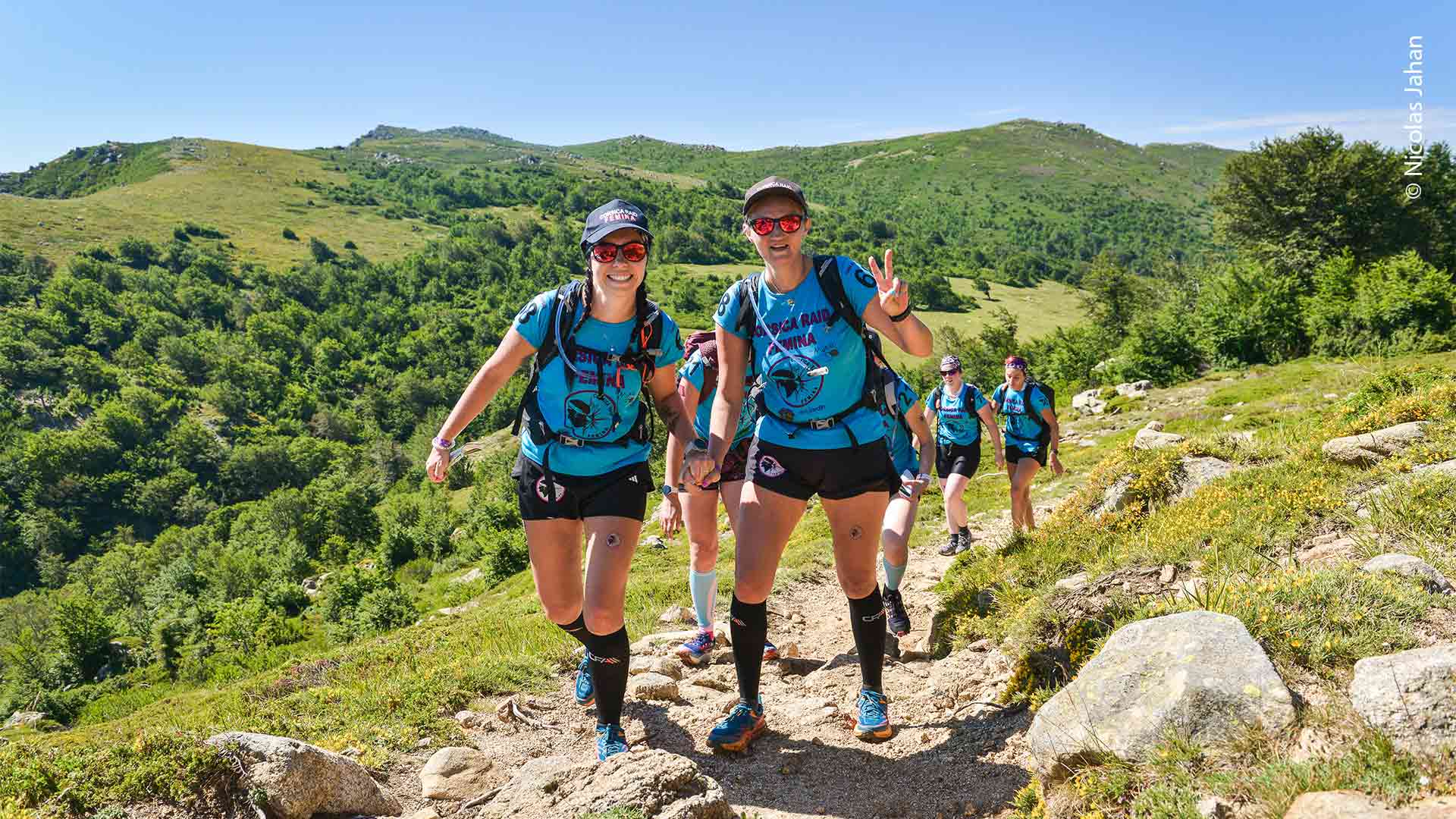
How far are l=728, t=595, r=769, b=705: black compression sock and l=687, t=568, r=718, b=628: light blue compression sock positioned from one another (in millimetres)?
1539

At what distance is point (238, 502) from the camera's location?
121 m

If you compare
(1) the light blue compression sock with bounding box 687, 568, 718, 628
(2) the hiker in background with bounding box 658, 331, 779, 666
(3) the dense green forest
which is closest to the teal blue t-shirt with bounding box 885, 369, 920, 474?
(2) the hiker in background with bounding box 658, 331, 779, 666

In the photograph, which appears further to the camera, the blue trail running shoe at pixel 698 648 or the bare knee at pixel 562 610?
the blue trail running shoe at pixel 698 648

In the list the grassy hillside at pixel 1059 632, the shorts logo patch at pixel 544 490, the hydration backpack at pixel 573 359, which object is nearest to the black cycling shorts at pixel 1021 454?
the grassy hillside at pixel 1059 632

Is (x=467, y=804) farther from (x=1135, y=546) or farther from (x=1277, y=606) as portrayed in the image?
(x=1135, y=546)

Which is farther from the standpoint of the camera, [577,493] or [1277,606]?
[577,493]

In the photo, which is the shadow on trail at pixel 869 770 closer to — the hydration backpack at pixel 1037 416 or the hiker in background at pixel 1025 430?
the hiker in background at pixel 1025 430

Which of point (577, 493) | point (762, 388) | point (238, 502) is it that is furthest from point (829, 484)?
point (238, 502)

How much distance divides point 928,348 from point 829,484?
935 millimetres

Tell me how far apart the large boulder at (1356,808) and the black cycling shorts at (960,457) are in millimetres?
6753

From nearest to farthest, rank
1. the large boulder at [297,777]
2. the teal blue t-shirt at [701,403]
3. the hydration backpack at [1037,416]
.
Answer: the large boulder at [297,777] → the teal blue t-shirt at [701,403] → the hydration backpack at [1037,416]

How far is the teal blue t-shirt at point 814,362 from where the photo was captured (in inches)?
165

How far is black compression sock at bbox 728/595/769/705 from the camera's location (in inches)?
180

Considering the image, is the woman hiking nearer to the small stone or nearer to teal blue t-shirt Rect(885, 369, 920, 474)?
the small stone
